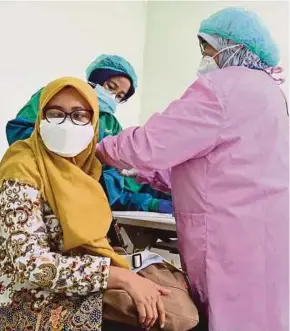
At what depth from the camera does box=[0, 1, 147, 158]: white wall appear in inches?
91.9

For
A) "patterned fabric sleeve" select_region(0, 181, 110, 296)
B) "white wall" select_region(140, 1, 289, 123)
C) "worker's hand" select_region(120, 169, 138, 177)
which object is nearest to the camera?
"patterned fabric sleeve" select_region(0, 181, 110, 296)

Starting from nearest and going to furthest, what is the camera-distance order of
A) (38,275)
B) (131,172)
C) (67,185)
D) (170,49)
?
(38,275) → (67,185) → (131,172) → (170,49)

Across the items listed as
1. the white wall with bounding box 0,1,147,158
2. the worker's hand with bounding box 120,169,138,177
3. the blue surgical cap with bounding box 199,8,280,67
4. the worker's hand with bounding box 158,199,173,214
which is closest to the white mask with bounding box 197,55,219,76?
the blue surgical cap with bounding box 199,8,280,67

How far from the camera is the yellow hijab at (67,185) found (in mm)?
1060

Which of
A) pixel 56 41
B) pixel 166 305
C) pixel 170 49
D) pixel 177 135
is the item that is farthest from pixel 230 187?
pixel 170 49

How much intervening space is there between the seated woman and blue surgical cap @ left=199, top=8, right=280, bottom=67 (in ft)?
1.39

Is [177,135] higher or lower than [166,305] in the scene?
higher

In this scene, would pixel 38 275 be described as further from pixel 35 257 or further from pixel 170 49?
pixel 170 49

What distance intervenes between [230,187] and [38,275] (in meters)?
0.51

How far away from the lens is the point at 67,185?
1.09 metres

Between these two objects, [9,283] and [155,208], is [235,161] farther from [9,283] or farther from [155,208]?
[155,208]

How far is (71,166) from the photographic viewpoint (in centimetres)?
112

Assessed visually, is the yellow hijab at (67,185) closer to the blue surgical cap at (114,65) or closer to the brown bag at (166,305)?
the brown bag at (166,305)

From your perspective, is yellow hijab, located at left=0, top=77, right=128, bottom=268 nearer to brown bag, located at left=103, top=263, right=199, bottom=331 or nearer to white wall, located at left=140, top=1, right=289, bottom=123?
brown bag, located at left=103, top=263, right=199, bottom=331
